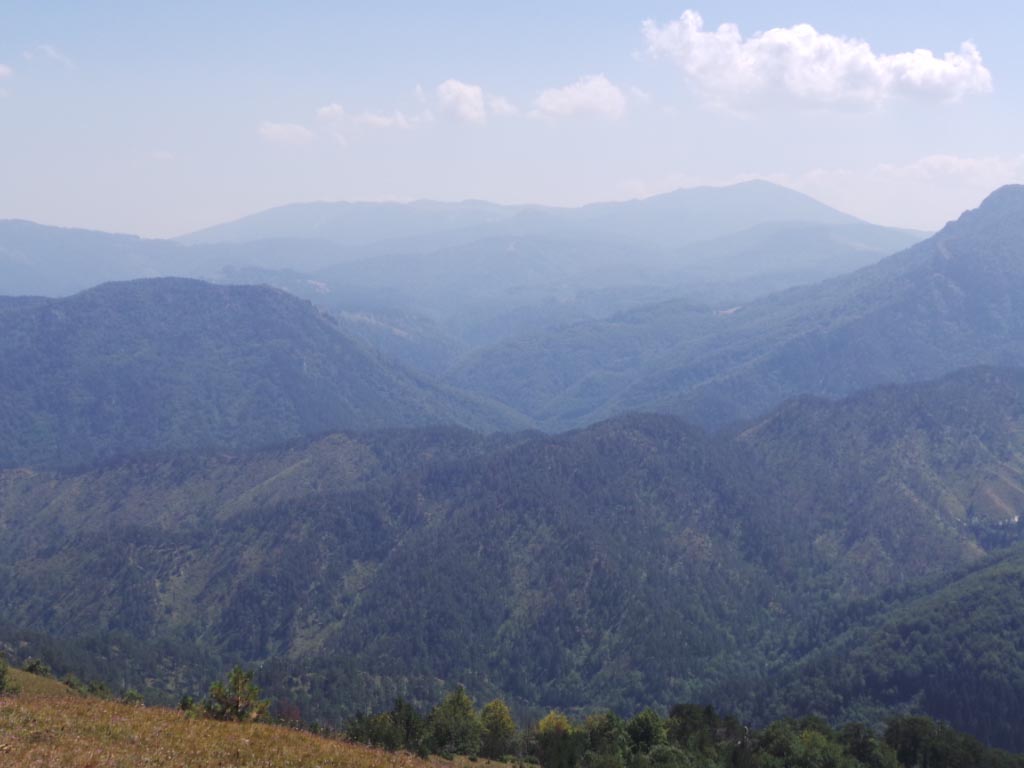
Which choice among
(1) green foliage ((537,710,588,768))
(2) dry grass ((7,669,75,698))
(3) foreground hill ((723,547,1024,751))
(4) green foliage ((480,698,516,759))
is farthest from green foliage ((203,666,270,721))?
(3) foreground hill ((723,547,1024,751))

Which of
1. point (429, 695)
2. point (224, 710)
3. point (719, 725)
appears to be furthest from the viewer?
point (429, 695)

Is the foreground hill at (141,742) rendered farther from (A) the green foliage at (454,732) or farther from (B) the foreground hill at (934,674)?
(B) the foreground hill at (934,674)

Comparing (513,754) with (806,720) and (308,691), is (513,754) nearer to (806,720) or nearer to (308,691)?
(806,720)

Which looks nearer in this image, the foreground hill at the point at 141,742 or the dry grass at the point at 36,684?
the foreground hill at the point at 141,742

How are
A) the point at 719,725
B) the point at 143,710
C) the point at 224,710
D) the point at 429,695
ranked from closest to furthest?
the point at 143,710
the point at 224,710
the point at 719,725
the point at 429,695

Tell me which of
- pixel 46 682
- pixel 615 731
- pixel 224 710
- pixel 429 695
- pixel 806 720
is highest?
pixel 224 710

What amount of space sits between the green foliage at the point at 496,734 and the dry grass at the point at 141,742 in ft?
133

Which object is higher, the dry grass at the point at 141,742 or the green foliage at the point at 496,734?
the dry grass at the point at 141,742

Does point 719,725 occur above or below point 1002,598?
above

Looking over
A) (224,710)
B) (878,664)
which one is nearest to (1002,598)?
(878,664)

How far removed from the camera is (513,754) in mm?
98250

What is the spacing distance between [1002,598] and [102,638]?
214m

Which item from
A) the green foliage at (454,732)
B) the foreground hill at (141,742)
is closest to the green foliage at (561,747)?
the green foliage at (454,732)

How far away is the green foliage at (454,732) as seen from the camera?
88188mm
